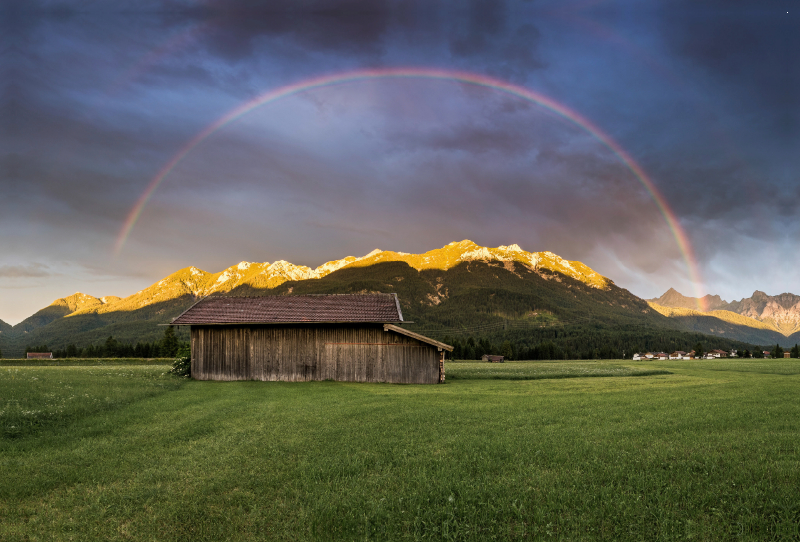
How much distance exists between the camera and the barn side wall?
1331 inches

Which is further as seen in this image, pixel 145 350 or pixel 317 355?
pixel 145 350

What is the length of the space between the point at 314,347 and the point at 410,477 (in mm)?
26951

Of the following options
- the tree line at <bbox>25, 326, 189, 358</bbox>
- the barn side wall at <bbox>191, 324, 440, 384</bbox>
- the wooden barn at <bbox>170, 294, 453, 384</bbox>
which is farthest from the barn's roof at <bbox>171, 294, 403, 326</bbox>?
the tree line at <bbox>25, 326, 189, 358</bbox>

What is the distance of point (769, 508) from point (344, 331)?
29588 millimetres

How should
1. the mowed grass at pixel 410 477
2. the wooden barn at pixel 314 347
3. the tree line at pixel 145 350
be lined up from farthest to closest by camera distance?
the tree line at pixel 145 350
the wooden barn at pixel 314 347
the mowed grass at pixel 410 477

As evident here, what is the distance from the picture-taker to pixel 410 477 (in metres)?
8.56

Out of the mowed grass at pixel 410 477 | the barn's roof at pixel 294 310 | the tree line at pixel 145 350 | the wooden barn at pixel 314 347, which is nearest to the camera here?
the mowed grass at pixel 410 477

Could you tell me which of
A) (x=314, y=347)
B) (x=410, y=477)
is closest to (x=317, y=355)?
(x=314, y=347)

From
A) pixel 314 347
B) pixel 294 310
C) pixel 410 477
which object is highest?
pixel 294 310

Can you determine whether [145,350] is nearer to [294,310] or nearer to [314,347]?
[294,310]

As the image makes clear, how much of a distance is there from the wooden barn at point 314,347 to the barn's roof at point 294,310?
0.28 ft

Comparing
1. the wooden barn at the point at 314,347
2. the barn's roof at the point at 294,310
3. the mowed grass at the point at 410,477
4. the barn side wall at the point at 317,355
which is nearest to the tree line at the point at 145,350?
the barn's roof at the point at 294,310

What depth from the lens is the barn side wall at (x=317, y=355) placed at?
33.8 m

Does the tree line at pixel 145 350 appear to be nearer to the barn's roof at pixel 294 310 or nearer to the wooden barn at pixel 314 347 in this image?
the barn's roof at pixel 294 310
